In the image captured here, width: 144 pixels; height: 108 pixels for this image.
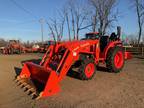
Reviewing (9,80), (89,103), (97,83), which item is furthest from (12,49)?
(89,103)

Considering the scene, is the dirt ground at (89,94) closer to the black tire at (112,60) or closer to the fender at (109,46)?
the black tire at (112,60)

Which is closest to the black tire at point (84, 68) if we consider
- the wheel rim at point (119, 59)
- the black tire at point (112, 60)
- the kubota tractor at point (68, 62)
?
the kubota tractor at point (68, 62)

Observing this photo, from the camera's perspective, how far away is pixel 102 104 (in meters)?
7.85

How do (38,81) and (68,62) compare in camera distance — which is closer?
(68,62)

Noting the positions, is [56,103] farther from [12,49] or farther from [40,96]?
[12,49]

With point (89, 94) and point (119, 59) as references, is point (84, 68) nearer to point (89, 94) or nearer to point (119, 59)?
point (89, 94)

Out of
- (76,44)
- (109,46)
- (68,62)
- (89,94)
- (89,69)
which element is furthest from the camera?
(109,46)

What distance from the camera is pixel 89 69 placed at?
11414 millimetres

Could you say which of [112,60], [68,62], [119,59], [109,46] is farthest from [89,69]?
[119,59]

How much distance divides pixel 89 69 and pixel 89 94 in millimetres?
2415

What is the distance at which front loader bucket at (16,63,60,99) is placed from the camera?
9.02 m

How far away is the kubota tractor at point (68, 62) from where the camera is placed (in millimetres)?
9773

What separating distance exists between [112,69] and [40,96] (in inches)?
210

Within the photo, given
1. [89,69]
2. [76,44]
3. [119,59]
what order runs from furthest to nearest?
[119,59], [76,44], [89,69]
